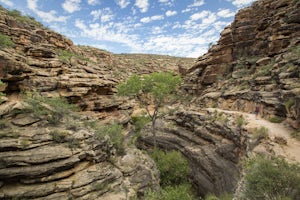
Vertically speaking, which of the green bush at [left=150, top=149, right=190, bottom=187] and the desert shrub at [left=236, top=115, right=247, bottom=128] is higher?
the desert shrub at [left=236, top=115, right=247, bottom=128]

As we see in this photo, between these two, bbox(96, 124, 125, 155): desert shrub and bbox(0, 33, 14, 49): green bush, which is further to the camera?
bbox(0, 33, 14, 49): green bush

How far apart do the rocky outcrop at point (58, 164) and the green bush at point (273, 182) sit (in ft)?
22.2

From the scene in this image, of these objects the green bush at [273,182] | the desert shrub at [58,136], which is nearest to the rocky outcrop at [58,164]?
the desert shrub at [58,136]

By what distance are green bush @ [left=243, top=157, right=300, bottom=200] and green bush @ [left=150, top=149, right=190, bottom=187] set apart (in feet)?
32.0

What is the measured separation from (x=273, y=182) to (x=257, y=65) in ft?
64.0

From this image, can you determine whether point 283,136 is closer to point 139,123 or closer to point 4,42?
point 139,123

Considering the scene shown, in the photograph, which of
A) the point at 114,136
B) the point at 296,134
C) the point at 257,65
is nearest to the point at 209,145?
the point at 296,134

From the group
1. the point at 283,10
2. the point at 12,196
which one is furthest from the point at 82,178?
the point at 283,10

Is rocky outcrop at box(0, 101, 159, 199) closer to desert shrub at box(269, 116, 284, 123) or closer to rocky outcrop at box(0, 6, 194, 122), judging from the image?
rocky outcrop at box(0, 6, 194, 122)

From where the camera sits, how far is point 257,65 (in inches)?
884

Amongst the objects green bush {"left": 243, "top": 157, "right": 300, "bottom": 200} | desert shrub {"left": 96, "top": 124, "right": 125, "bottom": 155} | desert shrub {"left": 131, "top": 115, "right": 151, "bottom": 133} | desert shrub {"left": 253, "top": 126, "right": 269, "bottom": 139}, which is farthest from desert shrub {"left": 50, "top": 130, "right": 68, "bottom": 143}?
desert shrub {"left": 131, "top": 115, "right": 151, "bottom": 133}

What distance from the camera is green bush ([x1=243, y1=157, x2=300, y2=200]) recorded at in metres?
5.96

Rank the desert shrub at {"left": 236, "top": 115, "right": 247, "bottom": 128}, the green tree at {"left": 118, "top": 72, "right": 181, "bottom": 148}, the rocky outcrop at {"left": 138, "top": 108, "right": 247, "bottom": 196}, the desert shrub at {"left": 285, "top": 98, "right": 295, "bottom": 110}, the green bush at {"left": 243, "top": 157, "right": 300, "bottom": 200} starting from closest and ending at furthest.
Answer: the green bush at {"left": 243, "top": 157, "right": 300, "bottom": 200}
the desert shrub at {"left": 285, "top": 98, "right": 295, "bottom": 110}
the rocky outcrop at {"left": 138, "top": 108, "right": 247, "bottom": 196}
the desert shrub at {"left": 236, "top": 115, "right": 247, "bottom": 128}
the green tree at {"left": 118, "top": 72, "right": 181, "bottom": 148}

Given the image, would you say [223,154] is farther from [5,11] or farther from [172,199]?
[5,11]
